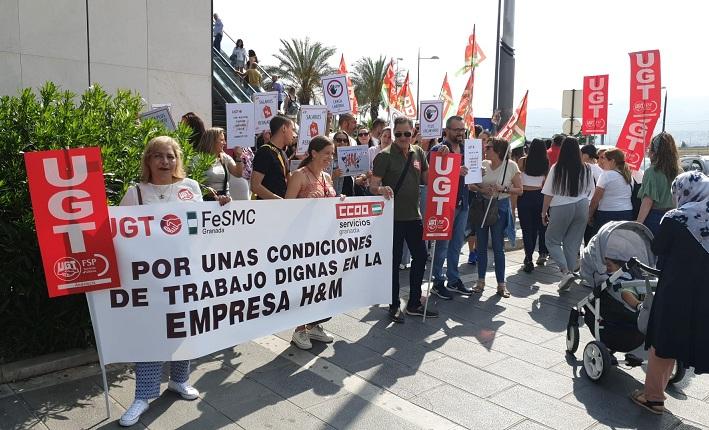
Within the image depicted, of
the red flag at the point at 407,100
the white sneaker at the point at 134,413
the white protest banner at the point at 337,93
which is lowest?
the white sneaker at the point at 134,413

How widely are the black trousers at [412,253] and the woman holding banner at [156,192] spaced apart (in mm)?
2379

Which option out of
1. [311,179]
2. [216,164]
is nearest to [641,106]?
[311,179]

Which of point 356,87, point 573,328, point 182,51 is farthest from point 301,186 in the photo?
point 356,87

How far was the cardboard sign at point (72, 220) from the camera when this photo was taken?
3324 millimetres

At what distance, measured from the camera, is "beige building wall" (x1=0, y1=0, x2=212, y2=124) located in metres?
8.84

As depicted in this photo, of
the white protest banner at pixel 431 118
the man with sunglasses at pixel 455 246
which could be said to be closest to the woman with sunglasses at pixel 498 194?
the man with sunglasses at pixel 455 246

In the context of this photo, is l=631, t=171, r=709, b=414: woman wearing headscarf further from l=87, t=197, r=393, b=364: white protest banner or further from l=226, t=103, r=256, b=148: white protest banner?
l=226, t=103, r=256, b=148: white protest banner

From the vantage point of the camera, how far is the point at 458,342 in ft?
17.2

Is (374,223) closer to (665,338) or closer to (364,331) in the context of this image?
(364,331)

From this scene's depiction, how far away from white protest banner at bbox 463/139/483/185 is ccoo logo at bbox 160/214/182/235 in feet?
11.8

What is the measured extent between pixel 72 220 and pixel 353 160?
13.3 ft

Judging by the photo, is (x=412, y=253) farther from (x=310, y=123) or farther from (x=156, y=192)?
(x=156, y=192)

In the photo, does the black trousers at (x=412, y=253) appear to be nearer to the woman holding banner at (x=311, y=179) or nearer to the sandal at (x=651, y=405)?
the woman holding banner at (x=311, y=179)

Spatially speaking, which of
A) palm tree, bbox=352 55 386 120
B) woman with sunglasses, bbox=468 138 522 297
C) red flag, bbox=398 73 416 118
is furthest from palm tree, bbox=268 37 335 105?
woman with sunglasses, bbox=468 138 522 297
